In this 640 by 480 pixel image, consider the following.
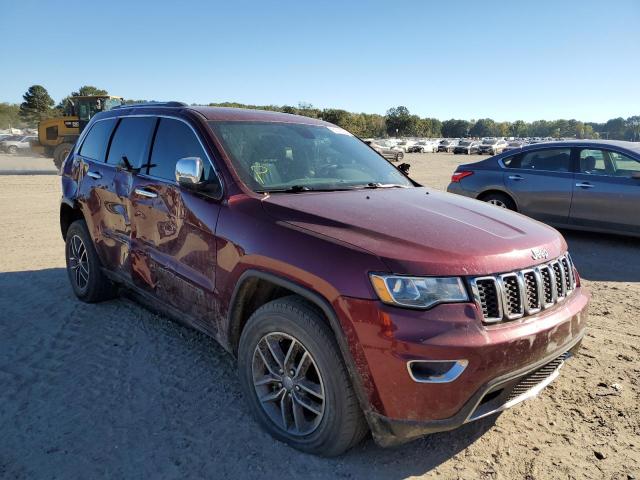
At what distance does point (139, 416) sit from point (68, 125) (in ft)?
74.0

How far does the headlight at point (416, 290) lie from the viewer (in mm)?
2184

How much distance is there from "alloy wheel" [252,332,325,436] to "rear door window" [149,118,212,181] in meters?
1.27

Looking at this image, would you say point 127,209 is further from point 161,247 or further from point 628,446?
point 628,446

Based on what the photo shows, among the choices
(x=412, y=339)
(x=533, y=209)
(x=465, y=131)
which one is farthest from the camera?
(x=465, y=131)

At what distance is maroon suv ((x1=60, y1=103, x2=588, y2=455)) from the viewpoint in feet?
7.16

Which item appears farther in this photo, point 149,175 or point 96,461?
point 149,175

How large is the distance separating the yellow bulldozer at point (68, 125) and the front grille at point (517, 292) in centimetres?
2141

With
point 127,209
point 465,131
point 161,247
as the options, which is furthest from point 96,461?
point 465,131

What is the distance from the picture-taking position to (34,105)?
82750mm

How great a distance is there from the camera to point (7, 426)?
2.81m

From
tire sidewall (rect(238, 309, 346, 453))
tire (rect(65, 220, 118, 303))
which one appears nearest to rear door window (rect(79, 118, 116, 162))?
tire (rect(65, 220, 118, 303))

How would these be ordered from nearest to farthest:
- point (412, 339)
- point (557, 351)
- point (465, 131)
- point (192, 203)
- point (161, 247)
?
point (412, 339), point (557, 351), point (192, 203), point (161, 247), point (465, 131)

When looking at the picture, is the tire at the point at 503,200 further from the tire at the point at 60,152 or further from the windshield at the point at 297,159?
the tire at the point at 60,152

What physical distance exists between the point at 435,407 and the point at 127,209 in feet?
9.48
